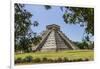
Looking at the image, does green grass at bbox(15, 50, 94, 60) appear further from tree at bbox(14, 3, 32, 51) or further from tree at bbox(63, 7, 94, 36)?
tree at bbox(63, 7, 94, 36)

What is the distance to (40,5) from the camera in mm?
2027

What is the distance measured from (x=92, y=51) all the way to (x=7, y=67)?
88cm

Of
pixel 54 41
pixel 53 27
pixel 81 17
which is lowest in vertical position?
pixel 54 41

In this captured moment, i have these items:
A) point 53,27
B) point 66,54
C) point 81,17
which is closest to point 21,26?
point 53,27

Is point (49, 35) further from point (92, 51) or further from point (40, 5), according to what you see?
point (92, 51)

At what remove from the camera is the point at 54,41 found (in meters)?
2.06

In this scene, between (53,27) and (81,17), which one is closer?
(53,27)

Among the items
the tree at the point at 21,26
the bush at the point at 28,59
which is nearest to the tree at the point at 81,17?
the tree at the point at 21,26

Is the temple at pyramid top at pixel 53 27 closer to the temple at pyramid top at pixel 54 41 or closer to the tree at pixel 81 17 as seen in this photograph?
the temple at pyramid top at pixel 54 41

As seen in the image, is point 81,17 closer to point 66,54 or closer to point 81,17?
point 81,17

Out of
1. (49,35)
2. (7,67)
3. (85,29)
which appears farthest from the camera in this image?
(85,29)

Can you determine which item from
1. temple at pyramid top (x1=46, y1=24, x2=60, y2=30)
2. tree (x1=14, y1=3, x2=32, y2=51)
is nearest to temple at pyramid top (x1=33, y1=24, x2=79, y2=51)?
temple at pyramid top (x1=46, y1=24, x2=60, y2=30)

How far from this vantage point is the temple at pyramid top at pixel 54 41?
2.03 meters
